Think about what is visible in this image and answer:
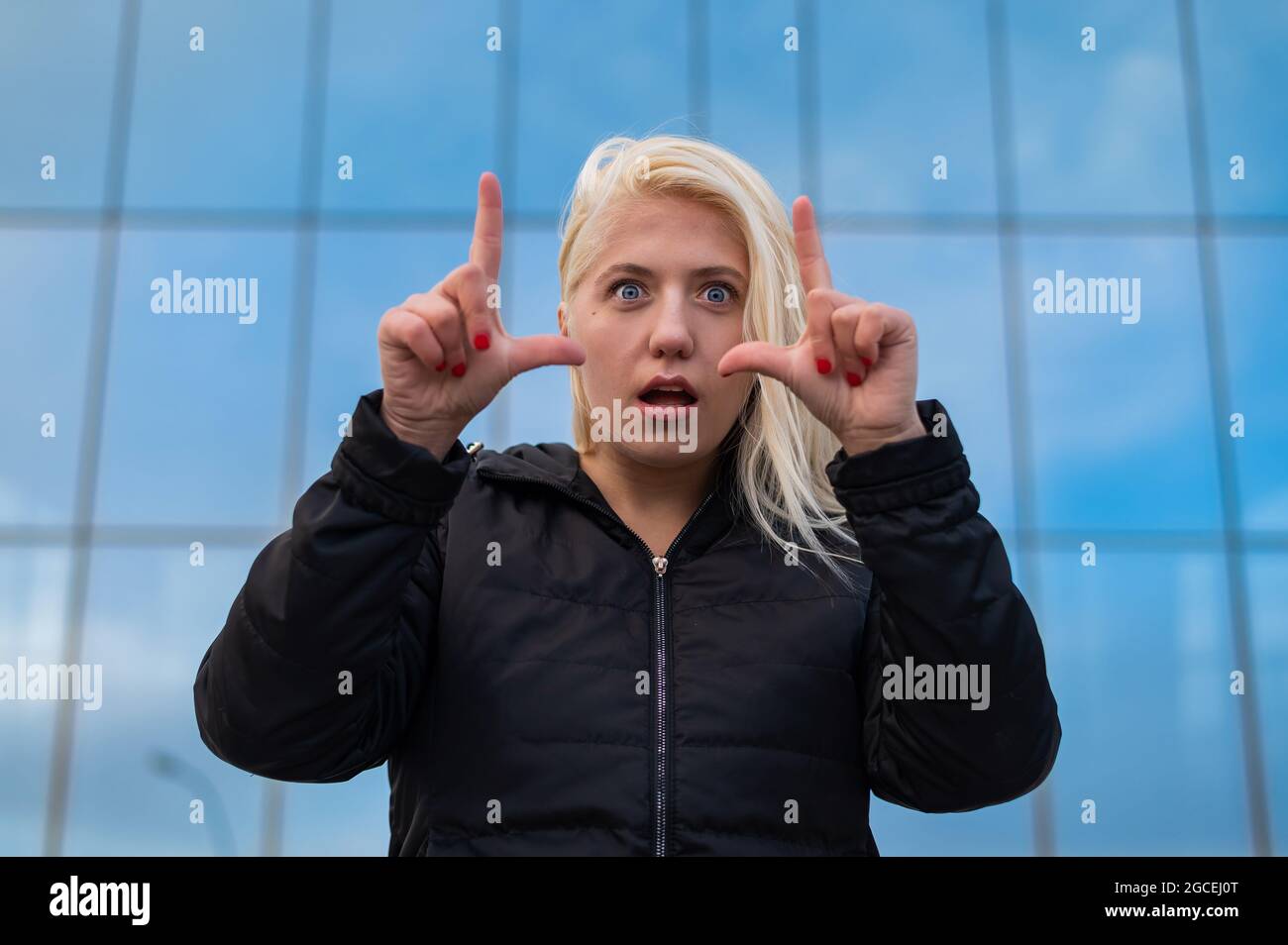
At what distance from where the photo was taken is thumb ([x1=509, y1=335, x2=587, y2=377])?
1.55 meters

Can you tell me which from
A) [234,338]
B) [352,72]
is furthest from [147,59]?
[234,338]

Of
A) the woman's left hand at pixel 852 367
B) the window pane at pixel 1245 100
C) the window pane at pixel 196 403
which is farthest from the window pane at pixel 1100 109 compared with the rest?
the woman's left hand at pixel 852 367

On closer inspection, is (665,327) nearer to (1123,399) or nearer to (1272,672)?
(1123,399)

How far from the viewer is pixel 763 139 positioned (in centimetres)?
695

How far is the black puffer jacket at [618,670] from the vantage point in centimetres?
147

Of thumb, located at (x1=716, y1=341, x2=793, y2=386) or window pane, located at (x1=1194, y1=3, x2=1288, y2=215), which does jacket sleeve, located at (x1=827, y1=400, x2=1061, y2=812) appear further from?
window pane, located at (x1=1194, y1=3, x2=1288, y2=215)

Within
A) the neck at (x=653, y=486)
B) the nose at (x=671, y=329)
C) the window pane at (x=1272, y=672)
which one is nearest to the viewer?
the nose at (x=671, y=329)

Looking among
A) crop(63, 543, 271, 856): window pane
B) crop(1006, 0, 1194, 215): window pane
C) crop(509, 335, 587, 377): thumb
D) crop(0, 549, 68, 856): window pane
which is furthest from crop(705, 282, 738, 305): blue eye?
crop(0, 549, 68, 856): window pane

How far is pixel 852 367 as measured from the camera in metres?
1.56

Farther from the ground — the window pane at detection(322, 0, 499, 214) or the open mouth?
the window pane at detection(322, 0, 499, 214)

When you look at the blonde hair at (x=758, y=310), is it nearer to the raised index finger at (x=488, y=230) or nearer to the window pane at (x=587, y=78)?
the raised index finger at (x=488, y=230)

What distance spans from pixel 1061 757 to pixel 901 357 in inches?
220

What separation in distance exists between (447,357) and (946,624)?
0.79 m

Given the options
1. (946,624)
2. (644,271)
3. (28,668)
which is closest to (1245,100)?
(644,271)
